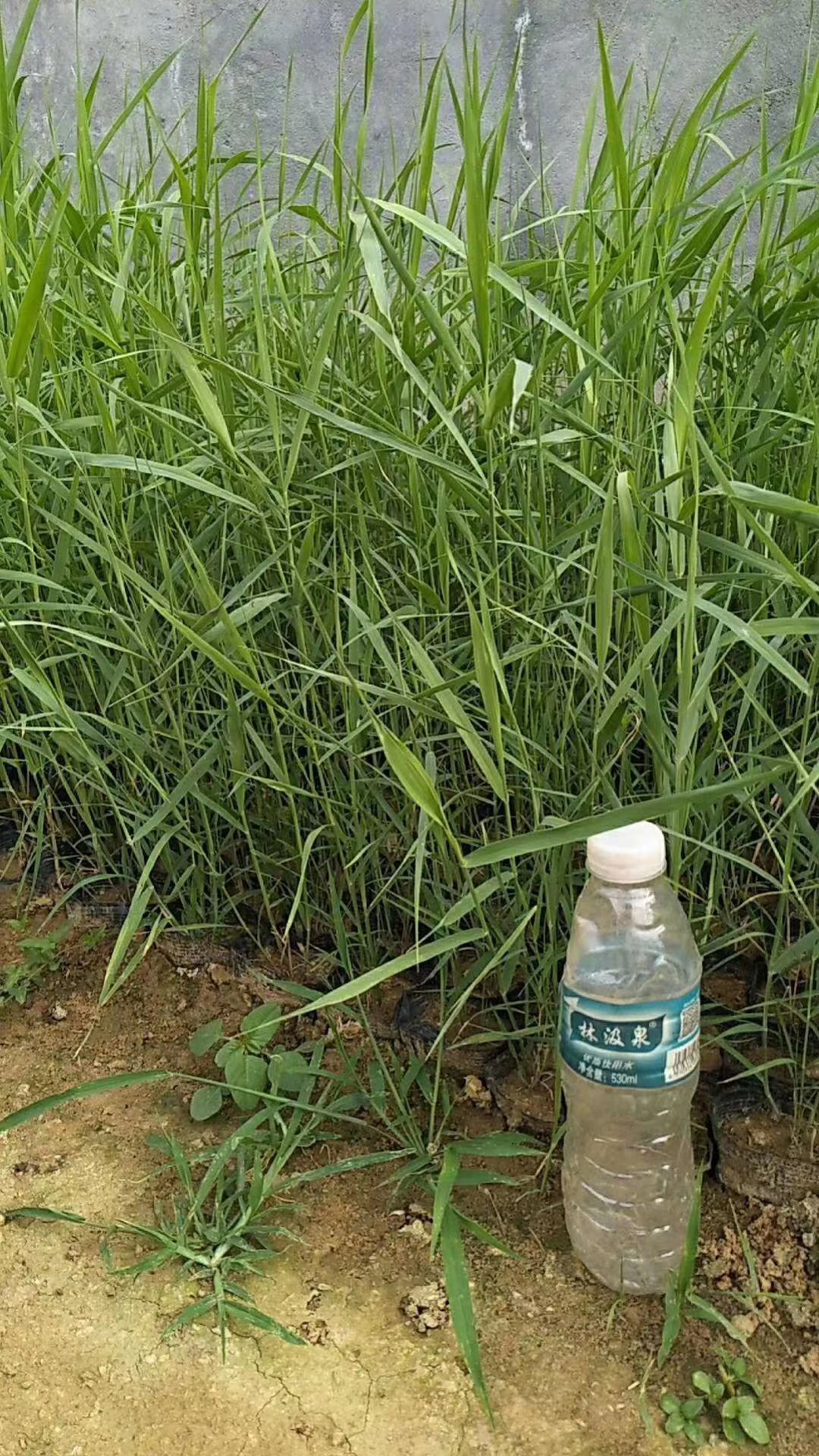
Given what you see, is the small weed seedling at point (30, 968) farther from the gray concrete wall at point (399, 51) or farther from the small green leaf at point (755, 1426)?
the gray concrete wall at point (399, 51)

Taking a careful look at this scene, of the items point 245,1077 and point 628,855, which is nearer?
point 628,855

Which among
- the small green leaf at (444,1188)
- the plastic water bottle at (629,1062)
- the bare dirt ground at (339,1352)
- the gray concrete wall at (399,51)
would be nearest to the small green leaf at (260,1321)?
the bare dirt ground at (339,1352)

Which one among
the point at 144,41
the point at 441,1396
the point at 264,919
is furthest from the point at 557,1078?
the point at 144,41

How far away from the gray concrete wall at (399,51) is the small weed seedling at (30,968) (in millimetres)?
2748

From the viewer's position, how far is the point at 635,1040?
2.85 ft

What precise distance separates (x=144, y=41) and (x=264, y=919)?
3.61 meters

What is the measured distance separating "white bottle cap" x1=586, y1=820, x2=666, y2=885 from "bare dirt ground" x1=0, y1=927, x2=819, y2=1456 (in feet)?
1.21

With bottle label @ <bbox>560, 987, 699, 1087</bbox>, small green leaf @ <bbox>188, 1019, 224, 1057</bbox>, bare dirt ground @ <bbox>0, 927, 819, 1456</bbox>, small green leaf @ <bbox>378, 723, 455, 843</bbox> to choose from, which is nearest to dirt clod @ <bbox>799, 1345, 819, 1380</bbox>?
bare dirt ground @ <bbox>0, 927, 819, 1456</bbox>

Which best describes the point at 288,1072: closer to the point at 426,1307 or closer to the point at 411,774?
the point at 426,1307

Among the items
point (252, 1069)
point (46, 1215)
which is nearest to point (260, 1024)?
point (252, 1069)

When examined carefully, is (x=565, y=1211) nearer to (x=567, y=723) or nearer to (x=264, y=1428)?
(x=264, y=1428)

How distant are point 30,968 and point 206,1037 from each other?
0.88 ft

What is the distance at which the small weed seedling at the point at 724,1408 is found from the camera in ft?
2.79

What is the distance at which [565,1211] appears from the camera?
3.33ft
